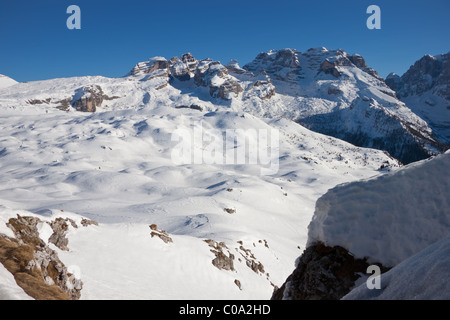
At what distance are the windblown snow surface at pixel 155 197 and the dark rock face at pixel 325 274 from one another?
8.83 m

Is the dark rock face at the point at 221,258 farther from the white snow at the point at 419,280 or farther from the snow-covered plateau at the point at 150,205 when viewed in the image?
the white snow at the point at 419,280

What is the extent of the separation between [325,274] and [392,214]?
316cm

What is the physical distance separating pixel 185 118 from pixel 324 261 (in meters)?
150

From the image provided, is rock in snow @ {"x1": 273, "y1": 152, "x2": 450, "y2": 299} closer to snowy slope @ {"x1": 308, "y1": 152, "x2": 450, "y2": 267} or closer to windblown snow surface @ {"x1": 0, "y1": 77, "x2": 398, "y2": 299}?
snowy slope @ {"x1": 308, "y1": 152, "x2": 450, "y2": 267}

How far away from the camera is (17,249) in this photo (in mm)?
12312

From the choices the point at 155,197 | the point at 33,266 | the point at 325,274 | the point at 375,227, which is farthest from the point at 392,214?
Answer: the point at 155,197

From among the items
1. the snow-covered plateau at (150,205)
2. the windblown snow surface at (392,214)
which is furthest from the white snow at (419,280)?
the snow-covered plateau at (150,205)

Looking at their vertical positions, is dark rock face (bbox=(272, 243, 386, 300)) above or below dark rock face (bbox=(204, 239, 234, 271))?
above

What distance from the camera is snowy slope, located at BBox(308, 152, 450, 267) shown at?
967cm

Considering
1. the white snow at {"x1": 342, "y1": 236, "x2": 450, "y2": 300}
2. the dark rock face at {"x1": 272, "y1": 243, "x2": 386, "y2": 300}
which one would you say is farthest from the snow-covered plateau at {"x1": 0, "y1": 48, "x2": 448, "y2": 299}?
the white snow at {"x1": 342, "y1": 236, "x2": 450, "y2": 300}

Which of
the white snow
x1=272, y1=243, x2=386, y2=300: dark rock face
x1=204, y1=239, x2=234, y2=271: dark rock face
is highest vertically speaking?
the white snow

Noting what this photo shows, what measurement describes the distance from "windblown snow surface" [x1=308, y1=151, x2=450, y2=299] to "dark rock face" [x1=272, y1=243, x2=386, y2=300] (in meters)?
0.33

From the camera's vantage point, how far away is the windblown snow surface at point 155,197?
76.0ft

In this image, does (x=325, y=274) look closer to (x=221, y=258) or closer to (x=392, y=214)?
(x=392, y=214)
